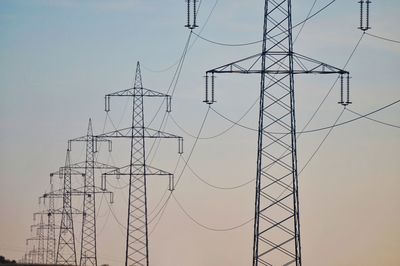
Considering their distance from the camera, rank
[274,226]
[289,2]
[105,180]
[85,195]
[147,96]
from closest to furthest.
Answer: [274,226]
[289,2]
[147,96]
[105,180]
[85,195]

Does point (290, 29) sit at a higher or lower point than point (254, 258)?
higher

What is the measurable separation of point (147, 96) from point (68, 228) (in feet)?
119

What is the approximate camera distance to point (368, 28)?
60844 mm

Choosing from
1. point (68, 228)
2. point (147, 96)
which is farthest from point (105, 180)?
point (68, 228)

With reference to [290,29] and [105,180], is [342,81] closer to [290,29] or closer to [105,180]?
[290,29]

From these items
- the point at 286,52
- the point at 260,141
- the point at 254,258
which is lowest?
the point at 254,258

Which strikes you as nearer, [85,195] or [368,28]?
[368,28]

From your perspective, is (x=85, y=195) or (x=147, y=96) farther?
(x=85, y=195)

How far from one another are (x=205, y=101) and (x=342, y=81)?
6545 mm

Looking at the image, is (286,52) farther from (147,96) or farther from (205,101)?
(147,96)

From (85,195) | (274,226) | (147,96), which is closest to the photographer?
(274,226)

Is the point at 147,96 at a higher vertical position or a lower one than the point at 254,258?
higher

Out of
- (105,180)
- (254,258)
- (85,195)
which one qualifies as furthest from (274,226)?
(85,195)

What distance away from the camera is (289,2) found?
6300 centimetres
